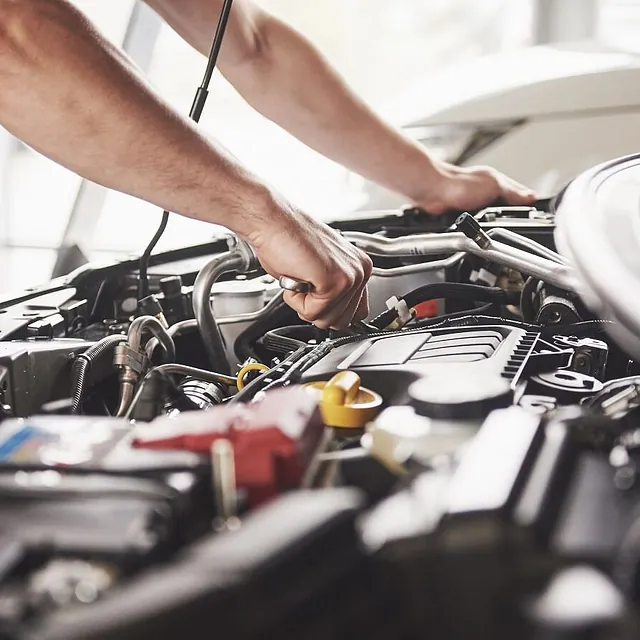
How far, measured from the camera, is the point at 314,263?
3.25ft

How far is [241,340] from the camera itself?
116cm

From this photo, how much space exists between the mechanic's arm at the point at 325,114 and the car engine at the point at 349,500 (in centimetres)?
83

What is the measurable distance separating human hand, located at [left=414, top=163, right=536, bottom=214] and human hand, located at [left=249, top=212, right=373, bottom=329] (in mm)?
676

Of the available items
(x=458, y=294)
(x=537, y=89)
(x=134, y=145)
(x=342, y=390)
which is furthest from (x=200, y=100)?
(x=537, y=89)

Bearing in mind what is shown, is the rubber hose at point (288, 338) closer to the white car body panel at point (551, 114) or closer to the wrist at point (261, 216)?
the wrist at point (261, 216)

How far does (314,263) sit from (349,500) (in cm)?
54

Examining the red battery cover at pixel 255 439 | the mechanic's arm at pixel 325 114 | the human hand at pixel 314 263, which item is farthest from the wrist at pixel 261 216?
the mechanic's arm at pixel 325 114

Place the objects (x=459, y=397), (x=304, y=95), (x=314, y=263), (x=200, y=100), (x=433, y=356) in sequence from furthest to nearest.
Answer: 1. (x=304, y=95)
2. (x=200, y=100)
3. (x=314, y=263)
4. (x=433, y=356)
5. (x=459, y=397)

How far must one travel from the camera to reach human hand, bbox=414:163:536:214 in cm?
169

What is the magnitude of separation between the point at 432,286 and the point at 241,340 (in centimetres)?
30

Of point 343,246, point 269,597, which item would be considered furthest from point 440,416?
point 343,246

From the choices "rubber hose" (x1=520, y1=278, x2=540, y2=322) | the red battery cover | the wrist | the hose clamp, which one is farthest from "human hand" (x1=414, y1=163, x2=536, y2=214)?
the red battery cover

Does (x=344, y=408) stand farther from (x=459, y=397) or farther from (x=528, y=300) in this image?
(x=528, y=300)

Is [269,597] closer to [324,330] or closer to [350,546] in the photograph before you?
[350,546]
